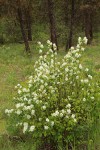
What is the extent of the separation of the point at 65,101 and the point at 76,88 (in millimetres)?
432

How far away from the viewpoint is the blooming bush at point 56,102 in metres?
5.91

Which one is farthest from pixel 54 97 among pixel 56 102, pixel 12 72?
pixel 12 72

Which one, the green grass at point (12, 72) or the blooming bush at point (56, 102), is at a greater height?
the blooming bush at point (56, 102)

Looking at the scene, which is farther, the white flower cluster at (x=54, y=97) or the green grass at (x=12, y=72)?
the green grass at (x=12, y=72)

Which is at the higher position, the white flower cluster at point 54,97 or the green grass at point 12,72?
the white flower cluster at point 54,97

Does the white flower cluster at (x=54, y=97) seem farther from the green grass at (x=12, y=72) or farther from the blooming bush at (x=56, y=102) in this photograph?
the green grass at (x=12, y=72)

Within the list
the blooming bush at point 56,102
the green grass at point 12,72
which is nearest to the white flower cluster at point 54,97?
the blooming bush at point 56,102

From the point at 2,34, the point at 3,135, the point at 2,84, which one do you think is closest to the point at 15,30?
the point at 2,34

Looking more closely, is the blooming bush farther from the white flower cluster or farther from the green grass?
the green grass

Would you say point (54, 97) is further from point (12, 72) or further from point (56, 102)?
point (12, 72)

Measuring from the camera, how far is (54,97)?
618 centimetres

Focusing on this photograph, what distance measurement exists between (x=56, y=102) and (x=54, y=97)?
0.19 metres

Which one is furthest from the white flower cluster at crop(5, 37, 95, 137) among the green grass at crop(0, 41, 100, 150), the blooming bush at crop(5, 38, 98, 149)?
the green grass at crop(0, 41, 100, 150)

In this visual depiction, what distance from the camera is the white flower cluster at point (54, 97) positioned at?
5.91 m
